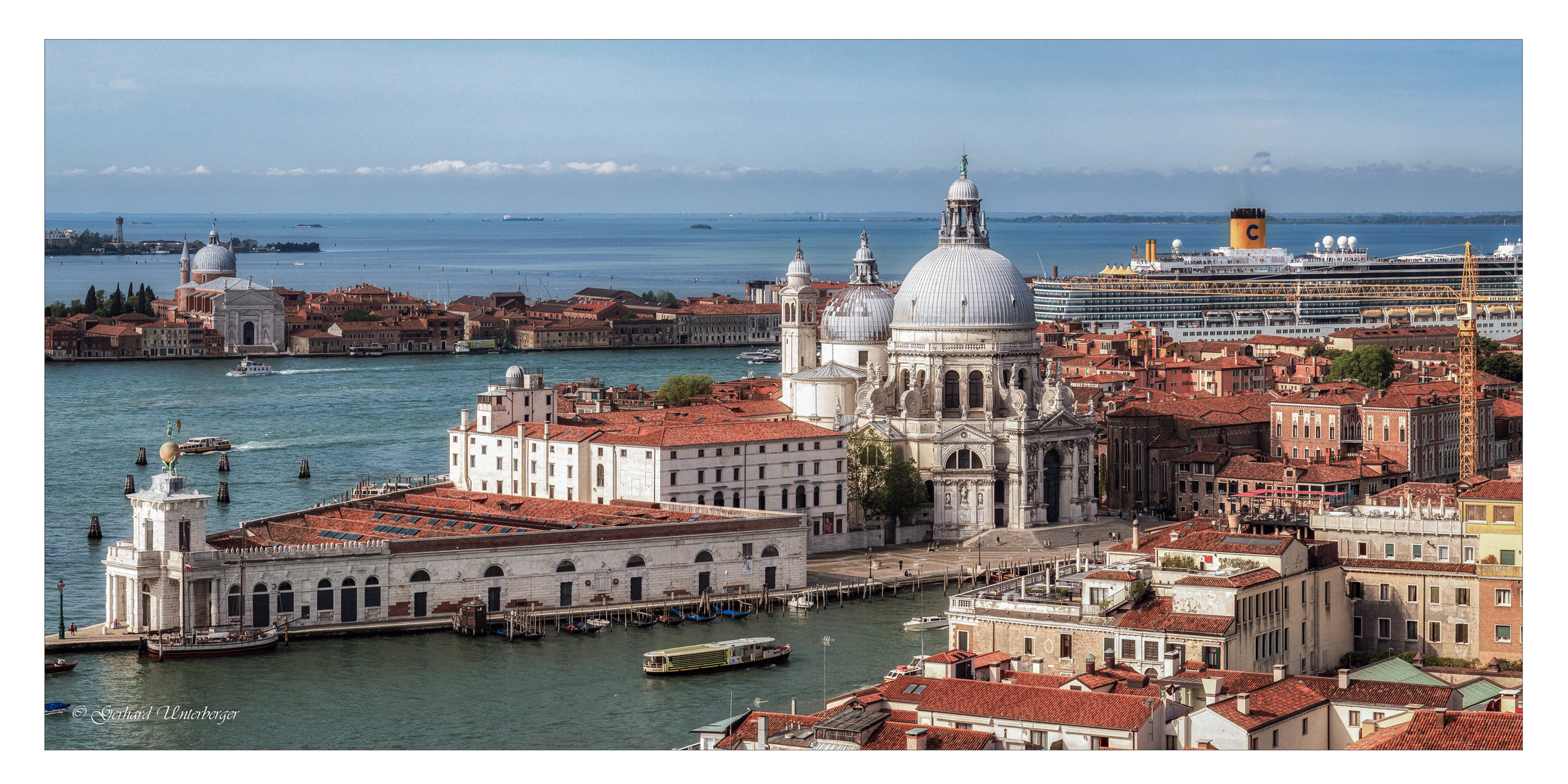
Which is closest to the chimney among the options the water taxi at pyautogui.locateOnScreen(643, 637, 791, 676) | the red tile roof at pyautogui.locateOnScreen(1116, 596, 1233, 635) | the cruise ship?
the red tile roof at pyautogui.locateOnScreen(1116, 596, 1233, 635)

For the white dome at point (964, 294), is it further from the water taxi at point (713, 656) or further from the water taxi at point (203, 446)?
the water taxi at point (203, 446)

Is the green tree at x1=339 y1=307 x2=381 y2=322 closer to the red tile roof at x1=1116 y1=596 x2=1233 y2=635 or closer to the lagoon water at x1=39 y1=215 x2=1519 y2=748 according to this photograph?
the lagoon water at x1=39 y1=215 x2=1519 y2=748

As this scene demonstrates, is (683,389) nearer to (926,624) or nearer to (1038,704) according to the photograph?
(926,624)

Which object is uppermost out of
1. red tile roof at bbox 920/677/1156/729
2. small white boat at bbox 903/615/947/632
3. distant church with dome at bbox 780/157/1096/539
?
distant church with dome at bbox 780/157/1096/539

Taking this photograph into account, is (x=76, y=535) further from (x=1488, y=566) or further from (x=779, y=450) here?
(x=1488, y=566)

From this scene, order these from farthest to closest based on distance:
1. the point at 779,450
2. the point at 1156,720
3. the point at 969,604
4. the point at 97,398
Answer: the point at 97,398
the point at 779,450
the point at 969,604
the point at 1156,720

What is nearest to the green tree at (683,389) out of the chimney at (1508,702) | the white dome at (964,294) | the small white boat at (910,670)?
the white dome at (964,294)

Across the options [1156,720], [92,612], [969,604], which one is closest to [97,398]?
[92,612]
